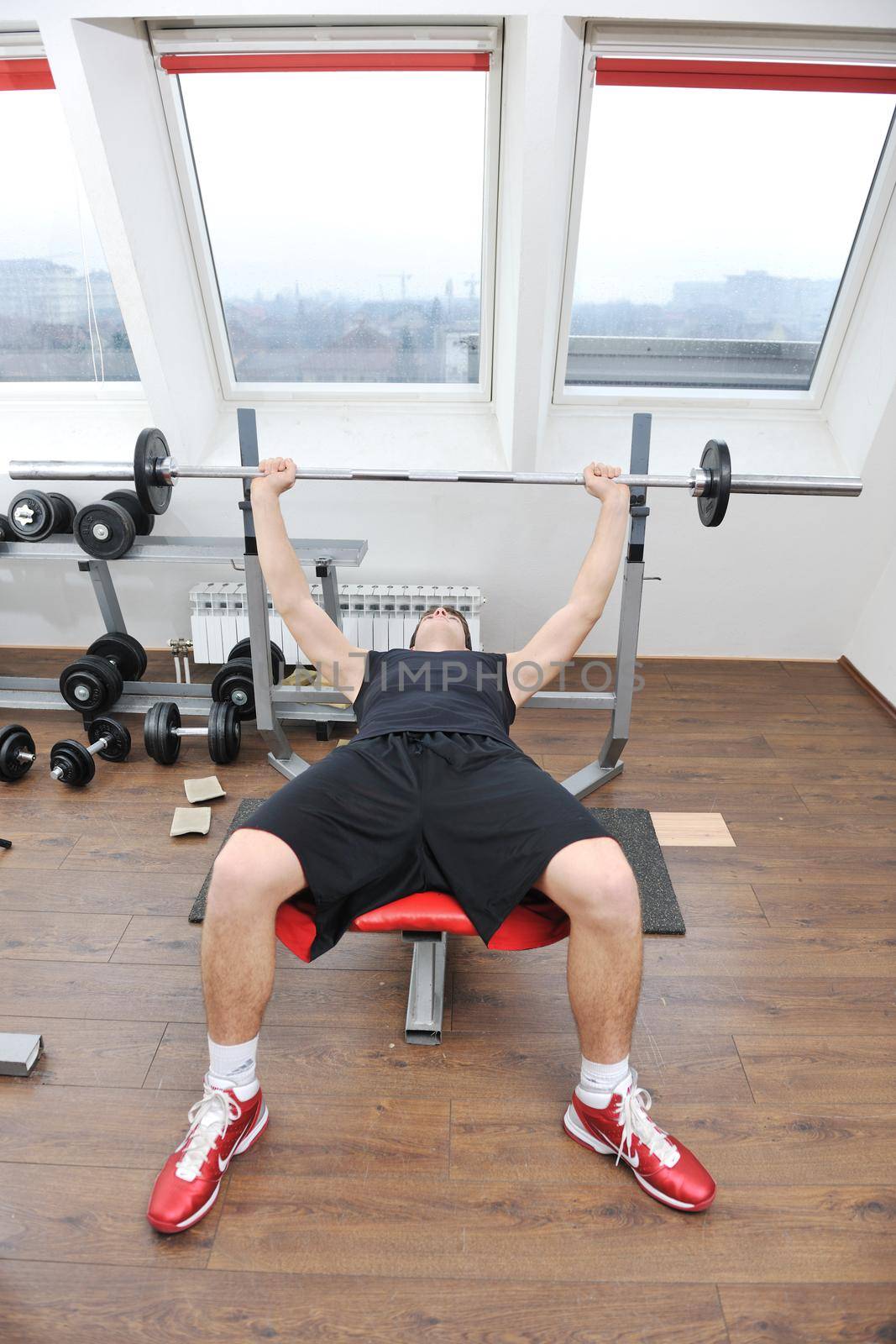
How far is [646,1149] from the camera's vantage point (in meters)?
1.39

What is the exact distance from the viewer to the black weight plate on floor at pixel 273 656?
2.85 meters

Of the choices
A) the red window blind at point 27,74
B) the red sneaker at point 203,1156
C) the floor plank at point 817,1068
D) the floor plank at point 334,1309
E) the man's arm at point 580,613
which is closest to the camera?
the floor plank at point 334,1309

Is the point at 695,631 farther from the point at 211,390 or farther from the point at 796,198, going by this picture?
the point at 211,390

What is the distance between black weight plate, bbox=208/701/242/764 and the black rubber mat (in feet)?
0.80

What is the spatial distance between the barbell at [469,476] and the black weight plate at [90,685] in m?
0.71

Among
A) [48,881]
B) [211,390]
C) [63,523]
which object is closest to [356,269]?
[211,390]

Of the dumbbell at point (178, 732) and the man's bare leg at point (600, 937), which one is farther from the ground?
the man's bare leg at point (600, 937)

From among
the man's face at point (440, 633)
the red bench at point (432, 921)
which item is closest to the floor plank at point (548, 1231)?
the red bench at point (432, 921)

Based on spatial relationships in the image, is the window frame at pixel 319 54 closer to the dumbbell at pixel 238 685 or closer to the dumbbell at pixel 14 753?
the dumbbell at pixel 238 685

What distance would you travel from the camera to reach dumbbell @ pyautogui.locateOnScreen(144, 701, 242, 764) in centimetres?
262

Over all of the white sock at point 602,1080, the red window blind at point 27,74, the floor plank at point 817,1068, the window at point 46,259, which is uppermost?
the red window blind at point 27,74

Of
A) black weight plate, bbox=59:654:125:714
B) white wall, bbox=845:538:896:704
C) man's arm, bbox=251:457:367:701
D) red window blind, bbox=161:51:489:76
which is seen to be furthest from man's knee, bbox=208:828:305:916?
white wall, bbox=845:538:896:704

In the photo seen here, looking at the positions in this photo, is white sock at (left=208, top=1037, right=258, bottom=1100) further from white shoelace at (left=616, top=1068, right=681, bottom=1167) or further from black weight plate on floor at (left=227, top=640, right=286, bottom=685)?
black weight plate on floor at (left=227, top=640, right=286, bottom=685)

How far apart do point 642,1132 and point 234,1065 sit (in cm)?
71
